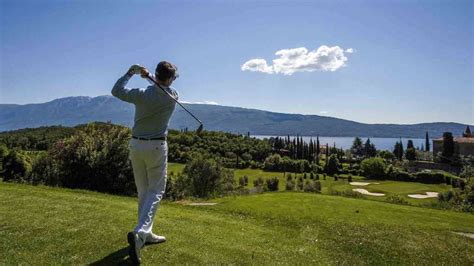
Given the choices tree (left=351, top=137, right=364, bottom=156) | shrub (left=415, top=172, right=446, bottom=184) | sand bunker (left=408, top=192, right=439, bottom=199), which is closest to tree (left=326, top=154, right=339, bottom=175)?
shrub (left=415, top=172, right=446, bottom=184)

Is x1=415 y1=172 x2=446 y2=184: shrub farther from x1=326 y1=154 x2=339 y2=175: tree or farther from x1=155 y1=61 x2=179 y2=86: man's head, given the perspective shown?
x1=155 y1=61 x2=179 y2=86: man's head

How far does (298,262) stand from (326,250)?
109 centimetres

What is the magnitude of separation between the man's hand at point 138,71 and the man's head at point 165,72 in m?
0.16

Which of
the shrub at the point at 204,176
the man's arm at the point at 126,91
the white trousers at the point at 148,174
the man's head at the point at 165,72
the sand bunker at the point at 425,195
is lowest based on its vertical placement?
the sand bunker at the point at 425,195

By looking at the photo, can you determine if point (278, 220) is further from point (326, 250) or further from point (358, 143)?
point (358, 143)

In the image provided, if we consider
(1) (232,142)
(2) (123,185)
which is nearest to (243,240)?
(2) (123,185)

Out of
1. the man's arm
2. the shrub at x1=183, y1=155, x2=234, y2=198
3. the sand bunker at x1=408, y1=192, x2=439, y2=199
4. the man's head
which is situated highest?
the man's head

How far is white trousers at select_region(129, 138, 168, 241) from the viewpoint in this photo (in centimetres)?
539

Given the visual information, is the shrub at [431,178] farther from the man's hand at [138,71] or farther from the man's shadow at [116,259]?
the man's hand at [138,71]

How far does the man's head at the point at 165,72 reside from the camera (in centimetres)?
548

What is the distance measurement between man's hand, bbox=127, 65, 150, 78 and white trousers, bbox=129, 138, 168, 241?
0.98 meters

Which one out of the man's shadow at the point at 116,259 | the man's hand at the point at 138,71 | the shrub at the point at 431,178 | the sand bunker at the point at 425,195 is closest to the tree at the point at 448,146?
the shrub at the point at 431,178

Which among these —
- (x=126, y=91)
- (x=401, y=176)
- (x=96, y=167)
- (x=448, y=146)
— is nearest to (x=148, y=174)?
(x=126, y=91)

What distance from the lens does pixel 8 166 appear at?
38625 mm
